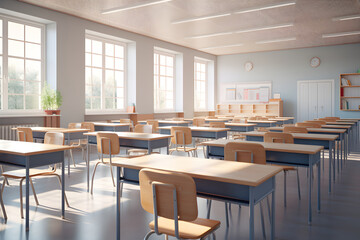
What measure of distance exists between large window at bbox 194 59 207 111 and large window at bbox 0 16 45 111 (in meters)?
7.68

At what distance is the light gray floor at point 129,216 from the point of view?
2.87 meters

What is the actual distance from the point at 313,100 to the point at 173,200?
1303 centimetres

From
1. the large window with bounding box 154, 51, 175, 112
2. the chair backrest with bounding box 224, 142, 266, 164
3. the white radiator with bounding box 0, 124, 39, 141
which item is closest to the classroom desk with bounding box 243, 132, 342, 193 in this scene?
the chair backrest with bounding box 224, 142, 266, 164

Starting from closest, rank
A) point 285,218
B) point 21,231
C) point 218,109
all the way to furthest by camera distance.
Answer: point 21,231 → point 285,218 → point 218,109

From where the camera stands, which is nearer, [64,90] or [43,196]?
[43,196]

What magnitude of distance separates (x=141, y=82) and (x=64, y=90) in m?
3.05

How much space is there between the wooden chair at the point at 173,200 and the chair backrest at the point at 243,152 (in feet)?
3.29

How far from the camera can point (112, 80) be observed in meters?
10.3

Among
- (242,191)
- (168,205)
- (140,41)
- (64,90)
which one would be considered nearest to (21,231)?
(168,205)

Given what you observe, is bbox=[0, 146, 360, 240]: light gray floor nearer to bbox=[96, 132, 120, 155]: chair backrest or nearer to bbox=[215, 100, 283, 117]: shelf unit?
bbox=[96, 132, 120, 155]: chair backrest

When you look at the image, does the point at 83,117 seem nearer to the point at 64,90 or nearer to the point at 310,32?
the point at 64,90

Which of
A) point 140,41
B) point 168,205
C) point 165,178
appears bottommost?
point 168,205

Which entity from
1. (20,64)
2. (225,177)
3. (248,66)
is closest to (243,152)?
(225,177)

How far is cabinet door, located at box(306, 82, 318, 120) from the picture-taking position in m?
13.4
